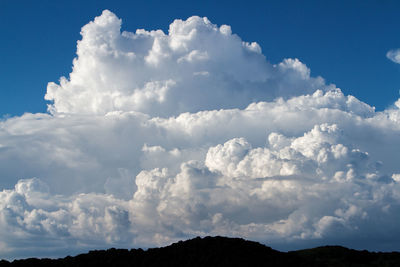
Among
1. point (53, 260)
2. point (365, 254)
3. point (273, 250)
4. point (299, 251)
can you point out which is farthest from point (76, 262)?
point (365, 254)

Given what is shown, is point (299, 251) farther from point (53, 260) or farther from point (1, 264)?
point (1, 264)

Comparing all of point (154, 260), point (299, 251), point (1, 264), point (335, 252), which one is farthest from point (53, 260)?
point (335, 252)

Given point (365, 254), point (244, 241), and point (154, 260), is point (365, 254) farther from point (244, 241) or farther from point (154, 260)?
point (154, 260)

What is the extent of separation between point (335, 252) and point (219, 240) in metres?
25.9

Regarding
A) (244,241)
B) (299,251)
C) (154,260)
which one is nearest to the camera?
(154,260)

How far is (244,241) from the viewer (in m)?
87.6

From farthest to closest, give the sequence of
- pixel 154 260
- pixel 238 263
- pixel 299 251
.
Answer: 1. pixel 299 251
2. pixel 154 260
3. pixel 238 263

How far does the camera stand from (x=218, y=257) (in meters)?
79.0

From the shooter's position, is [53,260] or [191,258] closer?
[191,258]

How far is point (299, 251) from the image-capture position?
9594 cm

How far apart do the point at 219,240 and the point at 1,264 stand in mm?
45792

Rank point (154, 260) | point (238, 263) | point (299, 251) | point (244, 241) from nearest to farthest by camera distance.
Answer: point (238, 263)
point (154, 260)
point (244, 241)
point (299, 251)

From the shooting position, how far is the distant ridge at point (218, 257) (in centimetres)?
7881

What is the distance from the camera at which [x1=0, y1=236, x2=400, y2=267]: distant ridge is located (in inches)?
3103
